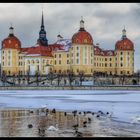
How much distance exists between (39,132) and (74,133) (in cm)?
74

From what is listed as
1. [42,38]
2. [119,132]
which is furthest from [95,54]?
[119,132]

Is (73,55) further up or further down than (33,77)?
further up

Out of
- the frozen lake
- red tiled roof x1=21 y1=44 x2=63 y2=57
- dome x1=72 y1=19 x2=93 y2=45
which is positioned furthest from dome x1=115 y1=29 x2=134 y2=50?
the frozen lake

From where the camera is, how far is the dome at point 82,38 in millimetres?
A: 63156

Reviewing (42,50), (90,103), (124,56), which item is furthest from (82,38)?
(90,103)

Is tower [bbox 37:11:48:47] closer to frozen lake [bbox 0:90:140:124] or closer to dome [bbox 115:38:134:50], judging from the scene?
dome [bbox 115:38:134:50]

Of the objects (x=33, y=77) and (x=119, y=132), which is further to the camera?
(x=33, y=77)

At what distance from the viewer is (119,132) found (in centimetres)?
776

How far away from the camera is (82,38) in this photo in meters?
63.1

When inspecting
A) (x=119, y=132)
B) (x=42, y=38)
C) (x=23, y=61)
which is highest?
(x=42, y=38)

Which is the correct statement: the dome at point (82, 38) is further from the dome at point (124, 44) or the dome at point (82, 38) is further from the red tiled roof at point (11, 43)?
the red tiled roof at point (11, 43)

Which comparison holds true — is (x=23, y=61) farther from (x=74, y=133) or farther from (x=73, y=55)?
(x=74, y=133)

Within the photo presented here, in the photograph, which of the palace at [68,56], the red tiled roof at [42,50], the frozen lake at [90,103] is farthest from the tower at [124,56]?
the frozen lake at [90,103]

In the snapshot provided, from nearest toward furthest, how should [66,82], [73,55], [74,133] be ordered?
1. [74,133]
2. [66,82]
3. [73,55]
